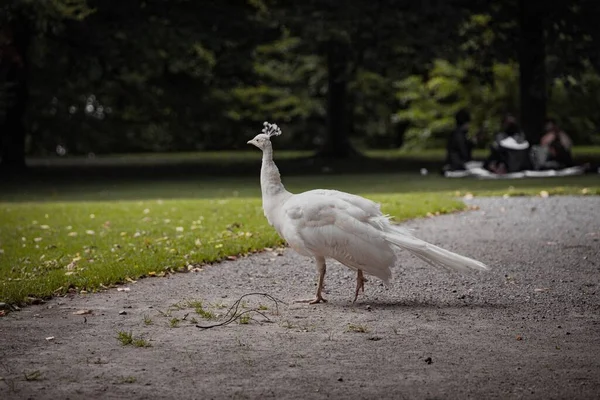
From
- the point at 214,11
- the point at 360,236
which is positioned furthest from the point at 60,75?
the point at 360,236

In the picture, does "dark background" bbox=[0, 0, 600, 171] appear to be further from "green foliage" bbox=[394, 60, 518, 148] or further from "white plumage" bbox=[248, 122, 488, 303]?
"white plumage" bbox=[248, 122, 488, 303]

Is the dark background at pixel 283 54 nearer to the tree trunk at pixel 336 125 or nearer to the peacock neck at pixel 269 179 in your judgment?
the tree trunk at pixel 336 125

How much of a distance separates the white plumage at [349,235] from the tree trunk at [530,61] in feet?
64.5

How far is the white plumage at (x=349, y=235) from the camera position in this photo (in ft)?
26.1

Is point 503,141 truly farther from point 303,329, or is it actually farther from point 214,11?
point 303,329

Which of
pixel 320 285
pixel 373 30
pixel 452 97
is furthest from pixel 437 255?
pixel 452 97

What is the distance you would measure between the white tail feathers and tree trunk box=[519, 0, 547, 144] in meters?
19.8

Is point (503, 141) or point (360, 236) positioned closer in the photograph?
point (360, 236)

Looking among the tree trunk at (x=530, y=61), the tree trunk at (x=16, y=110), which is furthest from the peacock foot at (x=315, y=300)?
the tree trunk at (x=530, y=61)

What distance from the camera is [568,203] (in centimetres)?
1619

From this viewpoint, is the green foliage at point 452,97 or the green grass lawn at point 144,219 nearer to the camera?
the green grass lawn at point 144,219

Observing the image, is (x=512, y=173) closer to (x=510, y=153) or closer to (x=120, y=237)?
(x=510, y=153)

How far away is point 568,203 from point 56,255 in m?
8.58

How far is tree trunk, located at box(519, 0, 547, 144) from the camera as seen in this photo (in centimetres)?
2720
